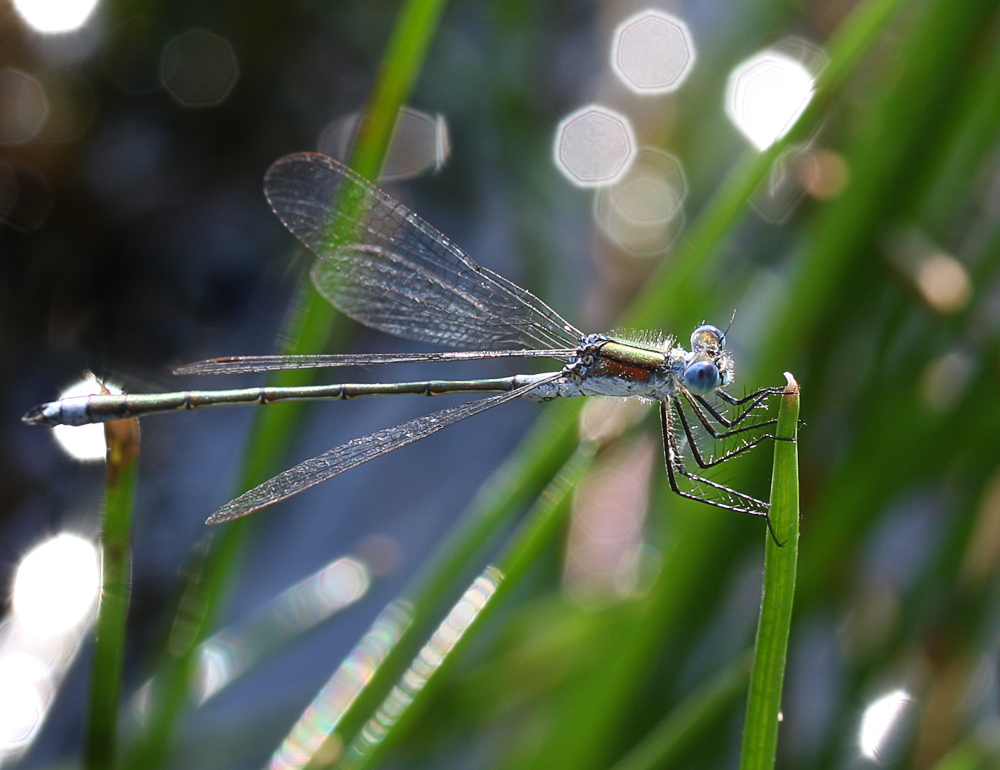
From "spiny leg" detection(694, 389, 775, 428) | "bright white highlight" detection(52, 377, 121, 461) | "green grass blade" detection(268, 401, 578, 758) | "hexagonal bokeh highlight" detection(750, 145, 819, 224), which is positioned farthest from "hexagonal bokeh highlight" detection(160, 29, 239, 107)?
"spiny leg" detection(694, 389, 775, 428)

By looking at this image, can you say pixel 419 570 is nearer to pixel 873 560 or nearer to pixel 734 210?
pixel 873 560

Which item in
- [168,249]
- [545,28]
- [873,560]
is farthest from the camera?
[545,28]

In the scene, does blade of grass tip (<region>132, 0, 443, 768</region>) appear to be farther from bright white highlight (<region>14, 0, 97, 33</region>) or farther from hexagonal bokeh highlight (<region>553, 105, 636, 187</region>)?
hexagonal bokeh highlight (<region>553, 105, 636, 187</region>)

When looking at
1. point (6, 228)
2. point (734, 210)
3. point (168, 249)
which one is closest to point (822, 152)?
point (734, 210)

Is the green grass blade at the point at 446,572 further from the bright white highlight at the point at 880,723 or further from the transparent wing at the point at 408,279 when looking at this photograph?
the bright white highlight at the point at 880,723

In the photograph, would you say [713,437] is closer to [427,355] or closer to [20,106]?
[427,355]

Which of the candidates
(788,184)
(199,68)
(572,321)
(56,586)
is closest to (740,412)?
(788,184)
